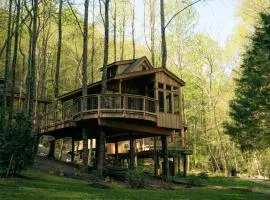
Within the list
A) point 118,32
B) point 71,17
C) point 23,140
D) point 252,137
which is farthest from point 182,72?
point 23,140

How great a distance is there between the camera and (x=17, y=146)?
57.3 ft

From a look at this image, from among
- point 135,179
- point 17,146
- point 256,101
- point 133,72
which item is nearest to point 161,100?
point 133,72

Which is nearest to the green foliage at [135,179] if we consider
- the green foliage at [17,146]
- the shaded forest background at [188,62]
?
the green foliage at [17,146]

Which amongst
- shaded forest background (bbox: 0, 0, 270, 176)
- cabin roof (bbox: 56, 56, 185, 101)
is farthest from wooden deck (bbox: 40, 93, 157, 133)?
shaded forest background (bbox: 0, 0, 270, 176)

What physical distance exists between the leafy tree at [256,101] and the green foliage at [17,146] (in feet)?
44.8

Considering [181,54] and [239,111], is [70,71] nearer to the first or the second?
[181,54]

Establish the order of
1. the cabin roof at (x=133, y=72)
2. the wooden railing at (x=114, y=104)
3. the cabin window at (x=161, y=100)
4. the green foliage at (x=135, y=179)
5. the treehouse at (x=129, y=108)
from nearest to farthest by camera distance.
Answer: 1. the green foliage at (x=135, y=179)
2. the wooden railing at (x=114, y=104)
3. the treehouse at (x=129, y=108)
4. the cabin roof at (x=133, y=72)
5. the cabin window at (x=161, y=100)

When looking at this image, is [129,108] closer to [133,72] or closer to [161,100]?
[133,72]

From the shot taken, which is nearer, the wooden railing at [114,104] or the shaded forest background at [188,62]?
the wooden railing at [114,104]

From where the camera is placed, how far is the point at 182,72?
49094 millimetres

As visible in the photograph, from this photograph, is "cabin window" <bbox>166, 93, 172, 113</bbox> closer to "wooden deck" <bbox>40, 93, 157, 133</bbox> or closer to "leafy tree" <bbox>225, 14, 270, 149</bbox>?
"wooden deck" <bbox>40, 93, 157, 133</bbox>

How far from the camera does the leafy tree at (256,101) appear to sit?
23.6m

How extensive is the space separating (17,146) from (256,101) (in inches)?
567

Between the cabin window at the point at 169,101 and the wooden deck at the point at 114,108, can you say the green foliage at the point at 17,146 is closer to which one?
the wooden deck at the point at 114,108
